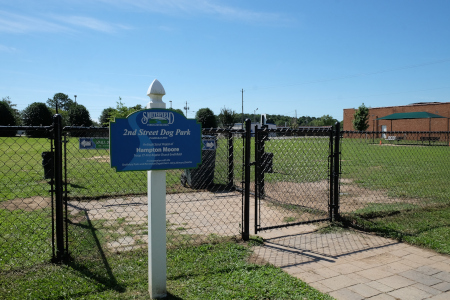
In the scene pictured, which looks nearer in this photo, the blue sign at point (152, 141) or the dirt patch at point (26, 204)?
the blue sign at point (152, 141)

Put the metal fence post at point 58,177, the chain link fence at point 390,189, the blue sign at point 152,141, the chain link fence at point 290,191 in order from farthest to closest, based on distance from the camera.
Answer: the chain link fence at point 390,189, the chain link fence at point 290,191, the metal fence post at point 58,177, the blue sign at point 152,141

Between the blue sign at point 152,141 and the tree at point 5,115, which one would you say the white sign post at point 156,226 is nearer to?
the blue sign at point 152,141

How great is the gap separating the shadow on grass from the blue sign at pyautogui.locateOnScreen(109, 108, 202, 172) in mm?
1213

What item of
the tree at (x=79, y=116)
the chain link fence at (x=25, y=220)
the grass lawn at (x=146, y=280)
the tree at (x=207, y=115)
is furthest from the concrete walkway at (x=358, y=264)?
the tree at (x=207, y=115)

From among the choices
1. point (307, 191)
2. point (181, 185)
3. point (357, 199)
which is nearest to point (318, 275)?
point (357, 199)

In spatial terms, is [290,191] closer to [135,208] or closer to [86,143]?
[135,208]

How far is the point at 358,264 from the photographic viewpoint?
401 centimetres

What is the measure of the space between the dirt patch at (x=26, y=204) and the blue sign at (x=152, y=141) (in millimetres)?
3956

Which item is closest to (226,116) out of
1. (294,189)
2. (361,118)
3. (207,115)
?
(207,115)

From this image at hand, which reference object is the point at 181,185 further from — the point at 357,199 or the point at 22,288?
the point at 22,288

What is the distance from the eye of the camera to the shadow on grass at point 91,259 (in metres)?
3.43

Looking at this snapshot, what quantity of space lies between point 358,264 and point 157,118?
2836 millimetres

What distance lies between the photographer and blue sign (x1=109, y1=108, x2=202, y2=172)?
9.92 ft

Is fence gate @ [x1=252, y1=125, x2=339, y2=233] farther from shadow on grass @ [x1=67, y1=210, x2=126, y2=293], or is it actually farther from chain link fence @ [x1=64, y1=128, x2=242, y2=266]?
shadow on grass @ [x1=67, y1=210, x2=126, y2=293]
